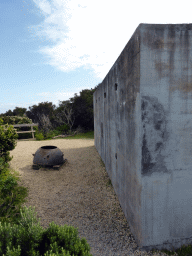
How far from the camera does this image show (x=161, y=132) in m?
3.03

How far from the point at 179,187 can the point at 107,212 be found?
2.32 m

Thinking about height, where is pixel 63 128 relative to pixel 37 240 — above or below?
above

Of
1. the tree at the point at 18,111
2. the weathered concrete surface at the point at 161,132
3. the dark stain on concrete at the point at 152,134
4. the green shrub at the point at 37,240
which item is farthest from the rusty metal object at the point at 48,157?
the tree at the point at 18,111

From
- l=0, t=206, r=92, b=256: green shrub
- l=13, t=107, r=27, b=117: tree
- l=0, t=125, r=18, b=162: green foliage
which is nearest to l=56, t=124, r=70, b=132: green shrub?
l=0, t=125, r=18, b=162: green foliage

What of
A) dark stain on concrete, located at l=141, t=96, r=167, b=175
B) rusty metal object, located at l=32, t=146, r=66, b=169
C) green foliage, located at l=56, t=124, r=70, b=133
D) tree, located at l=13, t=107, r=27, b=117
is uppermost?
tree, located at l=13, t=107, r=27, b=117

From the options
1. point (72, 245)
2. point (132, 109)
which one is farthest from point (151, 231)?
point (132, 109)

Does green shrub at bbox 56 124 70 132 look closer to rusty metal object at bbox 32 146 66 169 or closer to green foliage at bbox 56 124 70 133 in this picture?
green foliage at bbox 56 124 70 133

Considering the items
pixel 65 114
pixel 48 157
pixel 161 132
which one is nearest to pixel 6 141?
pixel 48 157

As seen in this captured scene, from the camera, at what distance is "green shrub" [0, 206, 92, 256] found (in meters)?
2.29

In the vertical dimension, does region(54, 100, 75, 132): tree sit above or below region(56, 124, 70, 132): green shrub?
above

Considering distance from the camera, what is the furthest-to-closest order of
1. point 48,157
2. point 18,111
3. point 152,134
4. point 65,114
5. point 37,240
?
point 18,111, point 65,114, point 48,157, point 152,134, point 37,240

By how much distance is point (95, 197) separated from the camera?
5609 millimetres

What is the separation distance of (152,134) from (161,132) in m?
0.18

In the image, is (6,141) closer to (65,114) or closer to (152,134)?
(152,134)
